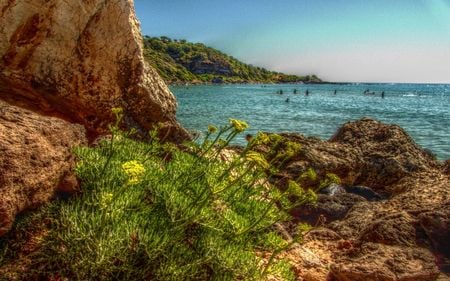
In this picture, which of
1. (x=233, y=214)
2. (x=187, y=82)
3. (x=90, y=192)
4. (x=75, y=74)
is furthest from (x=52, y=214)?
(x=187, y=82)

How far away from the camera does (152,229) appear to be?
3838 mm

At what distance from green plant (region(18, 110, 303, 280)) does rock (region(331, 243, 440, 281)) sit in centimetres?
105

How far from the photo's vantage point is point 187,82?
154m

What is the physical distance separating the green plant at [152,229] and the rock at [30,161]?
23 centimetres

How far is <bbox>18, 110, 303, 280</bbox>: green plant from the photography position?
361cm

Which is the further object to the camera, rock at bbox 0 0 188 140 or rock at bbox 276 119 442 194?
rock at bbox 276 119 442 194

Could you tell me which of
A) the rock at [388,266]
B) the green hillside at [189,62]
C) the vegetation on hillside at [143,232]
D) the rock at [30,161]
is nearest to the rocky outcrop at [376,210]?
the rock at [388,266]

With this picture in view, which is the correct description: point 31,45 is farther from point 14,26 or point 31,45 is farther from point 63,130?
point 63,130

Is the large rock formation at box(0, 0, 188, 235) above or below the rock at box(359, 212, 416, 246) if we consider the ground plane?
above

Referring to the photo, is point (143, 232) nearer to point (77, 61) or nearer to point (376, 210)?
point (77, 61)

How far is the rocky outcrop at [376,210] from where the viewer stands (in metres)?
5.34

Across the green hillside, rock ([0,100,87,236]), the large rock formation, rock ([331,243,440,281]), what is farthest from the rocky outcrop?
the green hillside

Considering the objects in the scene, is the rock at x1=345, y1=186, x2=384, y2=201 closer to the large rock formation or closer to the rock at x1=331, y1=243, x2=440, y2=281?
the rock at x1=331, y1=243, x2=440, y2=281

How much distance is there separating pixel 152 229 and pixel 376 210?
17.1 feet
